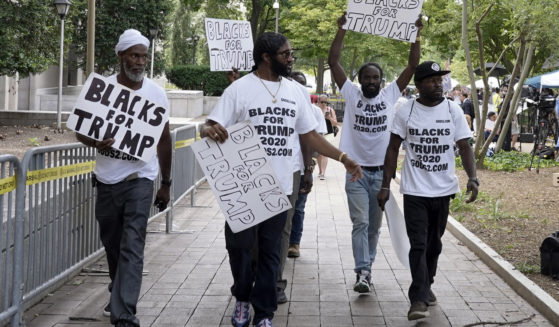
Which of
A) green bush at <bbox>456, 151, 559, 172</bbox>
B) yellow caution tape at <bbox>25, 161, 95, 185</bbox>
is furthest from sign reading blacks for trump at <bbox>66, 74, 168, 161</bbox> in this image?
green bush at <bbox>456, 151, 559, 172</bbox>

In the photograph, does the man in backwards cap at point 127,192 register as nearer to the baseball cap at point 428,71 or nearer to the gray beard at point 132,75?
the gray beard at point 132,75

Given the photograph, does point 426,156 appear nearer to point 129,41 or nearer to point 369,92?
point 369,92

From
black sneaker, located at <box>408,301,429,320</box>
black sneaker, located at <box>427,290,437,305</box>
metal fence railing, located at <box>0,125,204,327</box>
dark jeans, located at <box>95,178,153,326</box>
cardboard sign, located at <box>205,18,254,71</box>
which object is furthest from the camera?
cardboard sign, located at <box>205,18,254,71</box>

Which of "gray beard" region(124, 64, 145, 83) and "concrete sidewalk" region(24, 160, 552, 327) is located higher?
"gray beard" region(124, 64, 145, 83)

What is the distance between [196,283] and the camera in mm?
7309

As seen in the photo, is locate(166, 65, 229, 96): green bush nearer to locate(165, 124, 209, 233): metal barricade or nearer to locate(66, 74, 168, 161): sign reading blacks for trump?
locate(165, 124, 209, 233): metal barricade

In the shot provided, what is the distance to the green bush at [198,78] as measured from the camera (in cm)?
4284

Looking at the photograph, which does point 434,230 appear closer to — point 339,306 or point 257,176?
point 339,306

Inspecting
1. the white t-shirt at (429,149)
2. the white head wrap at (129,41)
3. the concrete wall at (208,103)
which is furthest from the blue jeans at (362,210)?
the concrete wall at (208,103)

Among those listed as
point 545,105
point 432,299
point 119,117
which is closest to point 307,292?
point 432,299

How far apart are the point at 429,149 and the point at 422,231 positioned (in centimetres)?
60

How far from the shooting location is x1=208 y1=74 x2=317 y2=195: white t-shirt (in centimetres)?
549

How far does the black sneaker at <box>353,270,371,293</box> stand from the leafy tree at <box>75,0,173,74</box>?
31488 mm

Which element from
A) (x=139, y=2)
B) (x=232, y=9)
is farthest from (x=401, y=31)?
(x=232, y=9)
